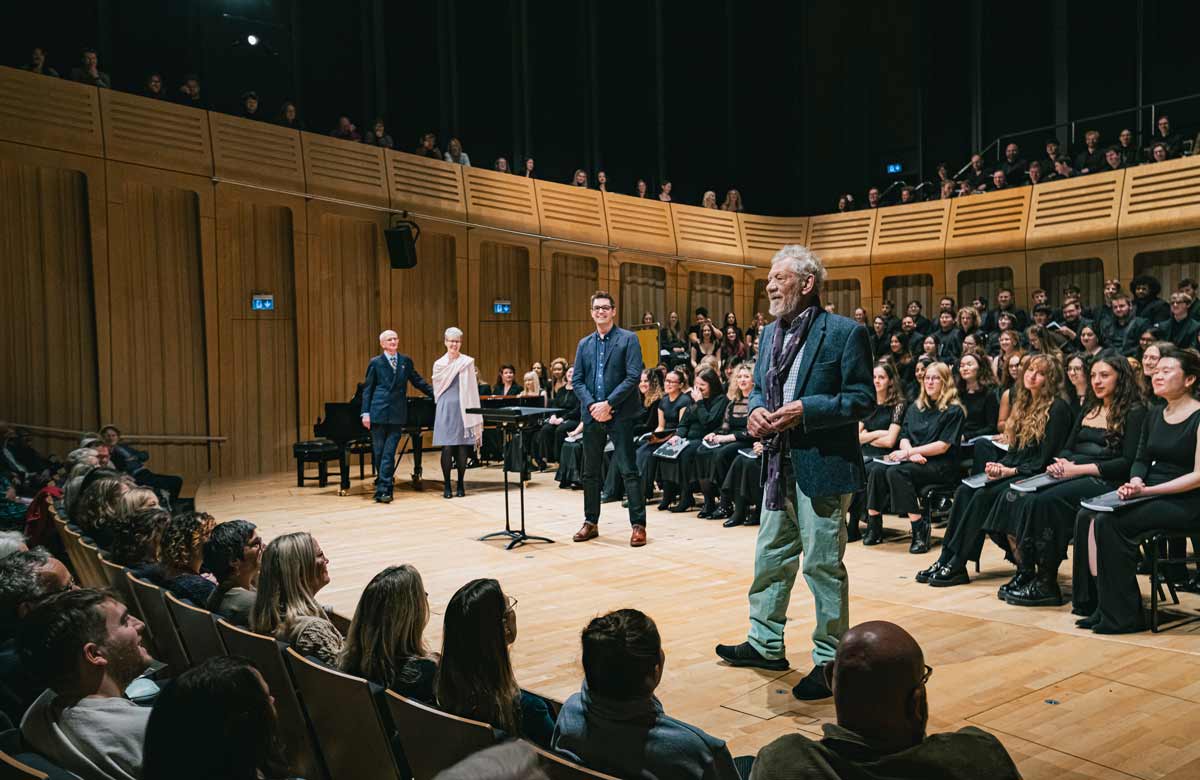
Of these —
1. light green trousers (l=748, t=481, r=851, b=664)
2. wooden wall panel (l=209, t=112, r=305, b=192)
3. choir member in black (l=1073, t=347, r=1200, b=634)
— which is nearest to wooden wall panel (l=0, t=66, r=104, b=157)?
wooden wall panel (l=209, t=112, r=305, b=192)

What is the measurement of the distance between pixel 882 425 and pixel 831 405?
3325 millimetres

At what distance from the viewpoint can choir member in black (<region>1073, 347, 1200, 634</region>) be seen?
13.0ft

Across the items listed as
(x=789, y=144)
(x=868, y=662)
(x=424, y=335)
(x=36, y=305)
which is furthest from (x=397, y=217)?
(x=868, y=662)

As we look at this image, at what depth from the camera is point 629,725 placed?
180cm

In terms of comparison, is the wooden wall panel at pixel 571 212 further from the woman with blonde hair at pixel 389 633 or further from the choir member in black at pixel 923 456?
the woman with blonde hair at pixel 389 633

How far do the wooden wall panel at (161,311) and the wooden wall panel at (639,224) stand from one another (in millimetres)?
6048

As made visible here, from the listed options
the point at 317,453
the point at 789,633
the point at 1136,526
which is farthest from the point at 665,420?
the point at 1136,526

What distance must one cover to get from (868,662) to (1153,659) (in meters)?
2.83

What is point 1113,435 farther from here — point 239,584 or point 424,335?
point 424,335

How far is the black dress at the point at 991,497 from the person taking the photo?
4.82m

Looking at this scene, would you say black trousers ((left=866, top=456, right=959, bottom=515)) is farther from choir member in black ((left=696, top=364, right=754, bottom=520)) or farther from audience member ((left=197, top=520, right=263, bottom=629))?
audience member ((left=197, top=520, right=263, bottom=629))

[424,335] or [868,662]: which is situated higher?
[424,335]

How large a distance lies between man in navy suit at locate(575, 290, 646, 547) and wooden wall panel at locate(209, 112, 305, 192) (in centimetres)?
589

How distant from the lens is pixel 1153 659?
3582 millimetres
